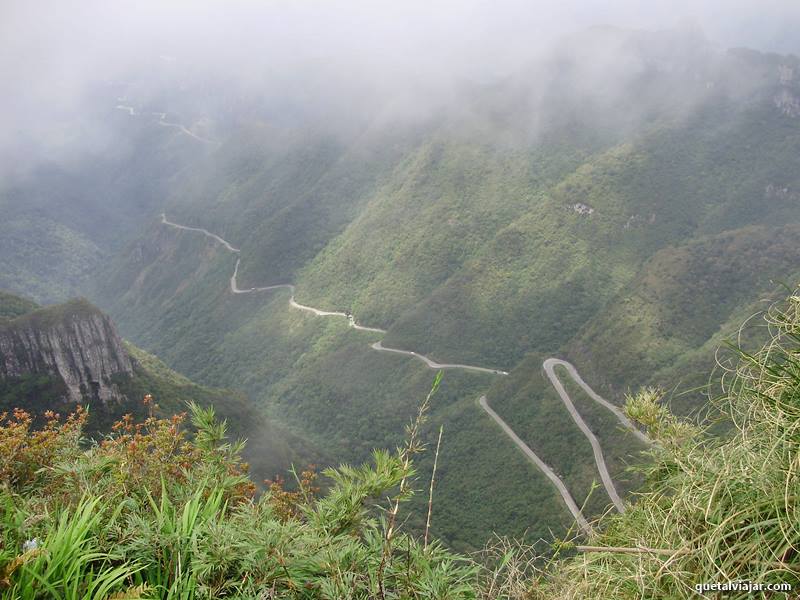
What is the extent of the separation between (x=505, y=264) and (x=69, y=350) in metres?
69.1

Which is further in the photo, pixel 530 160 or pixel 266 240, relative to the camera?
pixel 266 240

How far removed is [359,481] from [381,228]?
402ft

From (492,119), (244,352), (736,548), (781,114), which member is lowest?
(244,352)

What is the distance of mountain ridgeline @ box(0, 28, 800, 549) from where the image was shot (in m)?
65.5

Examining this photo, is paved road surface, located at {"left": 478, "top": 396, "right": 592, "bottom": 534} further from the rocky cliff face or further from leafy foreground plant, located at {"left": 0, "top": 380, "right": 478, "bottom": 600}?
leafy foreground plant, located at {"left": 0, "top": 380, "right": 478, "bottom": 600}

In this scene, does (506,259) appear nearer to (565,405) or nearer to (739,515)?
(565,405)

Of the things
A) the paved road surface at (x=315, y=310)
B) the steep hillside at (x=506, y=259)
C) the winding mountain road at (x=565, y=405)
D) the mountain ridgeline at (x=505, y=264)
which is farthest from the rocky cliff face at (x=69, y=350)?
the paved road surface at (x=315, y=310)

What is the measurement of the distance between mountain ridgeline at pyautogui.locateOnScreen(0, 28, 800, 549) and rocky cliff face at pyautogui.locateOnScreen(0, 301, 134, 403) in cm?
1783

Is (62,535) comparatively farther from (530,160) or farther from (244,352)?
(530,160)

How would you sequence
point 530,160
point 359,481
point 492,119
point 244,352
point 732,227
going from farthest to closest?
point 492,119
point 530,160
point 244,352
point 732,227
point 359,481

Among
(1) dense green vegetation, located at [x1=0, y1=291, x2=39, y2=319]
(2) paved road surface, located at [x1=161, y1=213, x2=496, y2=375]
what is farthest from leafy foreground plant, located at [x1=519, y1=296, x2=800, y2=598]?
(2) paved road surface, located at [x1=161, y1=213, x2=496, y2=375]

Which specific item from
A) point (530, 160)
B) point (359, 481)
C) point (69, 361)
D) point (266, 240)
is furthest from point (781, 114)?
point (359, 481)

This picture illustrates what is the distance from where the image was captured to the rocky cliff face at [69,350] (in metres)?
48.8

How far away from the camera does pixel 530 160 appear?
125 m
